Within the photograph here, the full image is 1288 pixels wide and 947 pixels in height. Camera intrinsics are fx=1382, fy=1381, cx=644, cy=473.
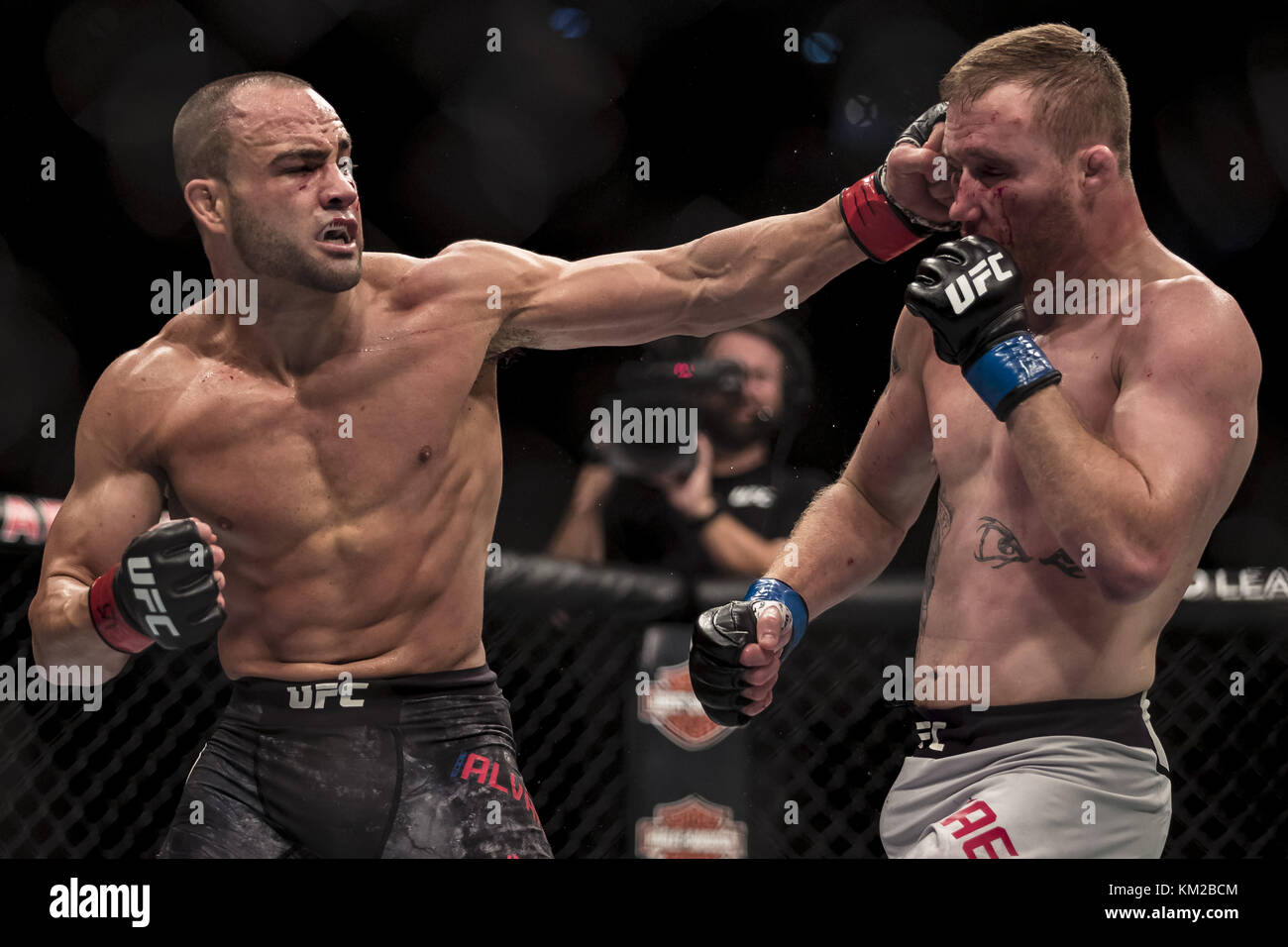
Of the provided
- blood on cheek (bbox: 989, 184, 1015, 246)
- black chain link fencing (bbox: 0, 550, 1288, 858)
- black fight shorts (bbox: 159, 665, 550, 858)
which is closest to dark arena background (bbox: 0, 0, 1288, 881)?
black chain link fencing (bbox: 0, 550, 1288, 858)

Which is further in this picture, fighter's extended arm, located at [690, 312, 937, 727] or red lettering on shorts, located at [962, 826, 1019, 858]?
fighter's extended arm, located at [690, 312, 937, 727]

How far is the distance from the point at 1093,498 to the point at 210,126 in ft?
4.76

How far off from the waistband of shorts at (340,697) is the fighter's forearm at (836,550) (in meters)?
0.52

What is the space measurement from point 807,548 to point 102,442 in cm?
106

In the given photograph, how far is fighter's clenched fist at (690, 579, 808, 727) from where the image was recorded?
186 centimetres

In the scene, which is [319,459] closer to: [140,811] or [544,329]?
[544,329]

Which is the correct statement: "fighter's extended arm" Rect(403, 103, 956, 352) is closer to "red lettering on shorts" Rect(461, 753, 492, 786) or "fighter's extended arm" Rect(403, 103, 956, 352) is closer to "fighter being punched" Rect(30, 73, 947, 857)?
"fighter being punched" Rect(30, 73, 947, 857)

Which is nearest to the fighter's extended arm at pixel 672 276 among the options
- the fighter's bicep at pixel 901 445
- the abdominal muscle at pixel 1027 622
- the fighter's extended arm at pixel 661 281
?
the fighter's extended arm at pixel 661 281

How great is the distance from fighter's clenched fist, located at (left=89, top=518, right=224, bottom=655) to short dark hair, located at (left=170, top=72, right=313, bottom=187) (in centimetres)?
63

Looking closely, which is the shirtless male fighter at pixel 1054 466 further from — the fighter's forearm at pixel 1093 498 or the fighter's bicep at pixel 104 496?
the fighter's bicep at pixel 104 496

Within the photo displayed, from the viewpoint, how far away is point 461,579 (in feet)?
6.78

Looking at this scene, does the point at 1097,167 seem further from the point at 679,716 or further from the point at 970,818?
the point at 679,716

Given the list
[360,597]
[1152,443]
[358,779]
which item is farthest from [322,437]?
[1152,443]

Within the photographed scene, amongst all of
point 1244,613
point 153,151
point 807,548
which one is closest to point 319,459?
point 807,548
